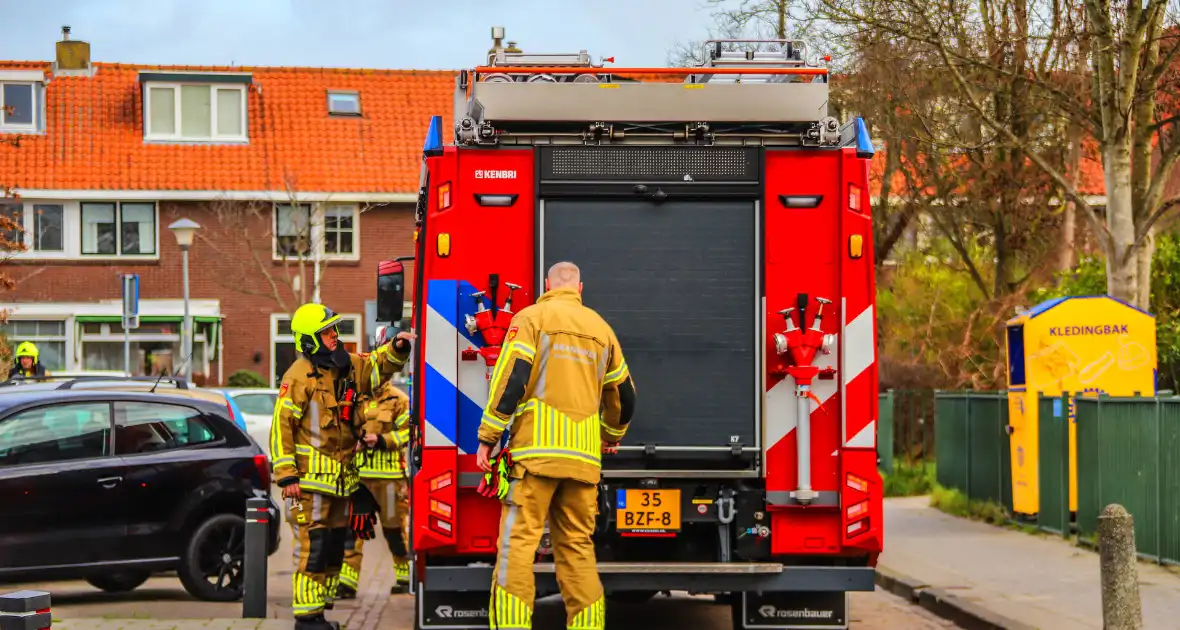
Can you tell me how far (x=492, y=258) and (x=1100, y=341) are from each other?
8.38m

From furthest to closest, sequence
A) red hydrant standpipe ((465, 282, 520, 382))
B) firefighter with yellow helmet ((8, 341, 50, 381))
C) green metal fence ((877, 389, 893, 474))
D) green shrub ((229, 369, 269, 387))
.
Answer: green shrub ((229, 369, 269, 387)), green metal fence ((877, 389, 893, 474)), firefighter with yellow helmet ((8, 341, 50, 381)), red hydrant standpipe ((465, 282, 520, 382))

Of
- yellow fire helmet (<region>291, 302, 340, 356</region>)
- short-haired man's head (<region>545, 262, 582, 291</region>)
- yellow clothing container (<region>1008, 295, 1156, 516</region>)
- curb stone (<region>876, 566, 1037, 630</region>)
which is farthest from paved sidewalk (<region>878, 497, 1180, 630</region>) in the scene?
yellow fire helmet (<region>291, 302, 340, 356</region>)

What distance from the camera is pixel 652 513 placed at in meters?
8.77

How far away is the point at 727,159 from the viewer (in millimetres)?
8781

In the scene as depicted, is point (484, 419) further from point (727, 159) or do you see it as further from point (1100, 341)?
point (1100, 341)

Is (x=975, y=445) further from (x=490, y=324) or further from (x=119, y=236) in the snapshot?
(x=119, y=236)

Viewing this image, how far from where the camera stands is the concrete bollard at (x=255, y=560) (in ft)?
35.3

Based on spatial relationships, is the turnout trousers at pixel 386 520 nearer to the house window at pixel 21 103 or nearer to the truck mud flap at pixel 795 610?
the truck mud flap at pixel 795 610

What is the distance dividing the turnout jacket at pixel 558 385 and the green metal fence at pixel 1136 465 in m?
6.25

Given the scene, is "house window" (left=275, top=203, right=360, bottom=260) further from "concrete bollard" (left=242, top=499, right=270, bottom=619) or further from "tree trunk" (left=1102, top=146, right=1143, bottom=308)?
"concrete bollard" (left=242, top=499, right=270, bottom=619)

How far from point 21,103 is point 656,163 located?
1303 inches

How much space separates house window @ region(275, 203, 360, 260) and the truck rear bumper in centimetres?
2886

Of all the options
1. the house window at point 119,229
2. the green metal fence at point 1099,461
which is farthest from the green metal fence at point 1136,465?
the house window at point 119,229

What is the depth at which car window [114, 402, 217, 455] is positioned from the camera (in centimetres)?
1167
